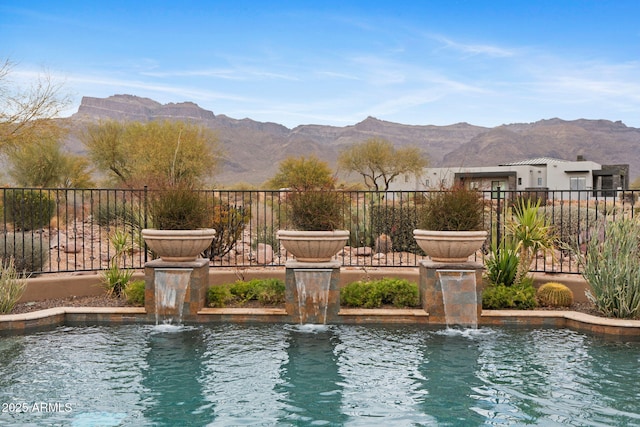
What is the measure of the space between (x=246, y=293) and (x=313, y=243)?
1.62 metres

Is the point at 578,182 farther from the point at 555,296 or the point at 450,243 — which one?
the point at 450,243

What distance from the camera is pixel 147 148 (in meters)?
34.6

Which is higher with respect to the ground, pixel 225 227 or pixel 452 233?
pixel 452 233

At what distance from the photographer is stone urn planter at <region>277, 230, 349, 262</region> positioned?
827 cm

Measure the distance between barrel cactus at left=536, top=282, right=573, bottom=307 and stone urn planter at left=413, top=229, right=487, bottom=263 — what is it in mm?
1535

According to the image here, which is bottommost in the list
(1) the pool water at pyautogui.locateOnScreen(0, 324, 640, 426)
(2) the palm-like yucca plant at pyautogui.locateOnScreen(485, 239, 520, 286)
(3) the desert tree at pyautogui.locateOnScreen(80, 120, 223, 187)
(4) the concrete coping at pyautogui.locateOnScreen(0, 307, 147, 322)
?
(1) the pool water at pyautogui.locateOnScreen(0, 324, 640, 426)

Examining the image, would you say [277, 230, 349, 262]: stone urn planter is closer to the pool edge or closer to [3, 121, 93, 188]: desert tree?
the pool edge

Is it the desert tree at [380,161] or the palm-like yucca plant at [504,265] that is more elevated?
the desert tree at [380,161]

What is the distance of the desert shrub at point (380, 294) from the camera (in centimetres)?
874

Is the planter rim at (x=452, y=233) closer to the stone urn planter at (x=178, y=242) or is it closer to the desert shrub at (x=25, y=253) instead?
the stone urn planter at (x=178, y=242)

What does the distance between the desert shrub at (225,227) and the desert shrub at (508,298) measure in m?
5.52

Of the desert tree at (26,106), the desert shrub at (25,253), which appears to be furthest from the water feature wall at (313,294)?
the desert tree at (26,106)

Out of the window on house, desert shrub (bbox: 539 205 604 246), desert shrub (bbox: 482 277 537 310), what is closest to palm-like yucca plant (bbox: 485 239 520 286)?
desert shrub (bbox: 482 277 537 310)

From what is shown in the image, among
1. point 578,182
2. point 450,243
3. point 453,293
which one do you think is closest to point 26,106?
point 450,243
